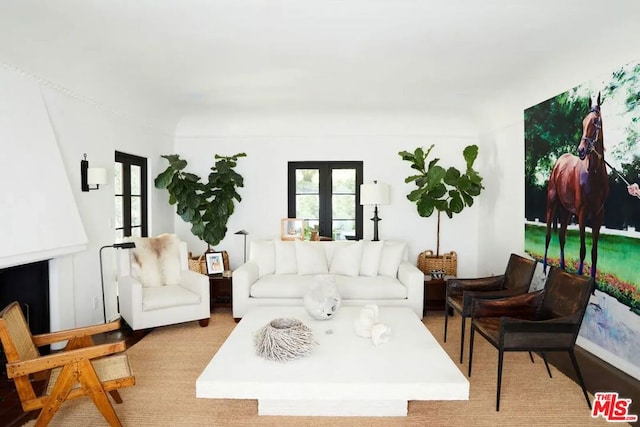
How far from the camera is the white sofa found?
14.7ft

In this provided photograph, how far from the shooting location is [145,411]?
2.69 m

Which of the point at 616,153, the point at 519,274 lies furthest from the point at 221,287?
the point at 616,153

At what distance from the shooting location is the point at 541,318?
3.28 metres

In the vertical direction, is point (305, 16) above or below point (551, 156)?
above

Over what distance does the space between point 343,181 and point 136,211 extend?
3.04 meters

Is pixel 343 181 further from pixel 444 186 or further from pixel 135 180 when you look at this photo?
pixel 135 180

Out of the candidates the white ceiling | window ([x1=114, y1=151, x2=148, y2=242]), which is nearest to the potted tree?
the white ceiling

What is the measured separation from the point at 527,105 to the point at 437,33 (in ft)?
6.34

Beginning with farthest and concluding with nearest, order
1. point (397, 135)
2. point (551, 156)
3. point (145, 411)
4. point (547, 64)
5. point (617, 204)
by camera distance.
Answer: point (397, 135) < point (551, 156) < point (547, 64) < point (617, 204) < point (145, 411)

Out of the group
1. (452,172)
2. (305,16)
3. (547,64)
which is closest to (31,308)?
(305,16)

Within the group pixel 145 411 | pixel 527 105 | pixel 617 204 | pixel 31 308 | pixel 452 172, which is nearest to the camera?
pixel 145 411

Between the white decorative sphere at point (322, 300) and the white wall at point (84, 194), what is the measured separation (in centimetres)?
227

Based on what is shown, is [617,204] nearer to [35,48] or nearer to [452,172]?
[452,172]

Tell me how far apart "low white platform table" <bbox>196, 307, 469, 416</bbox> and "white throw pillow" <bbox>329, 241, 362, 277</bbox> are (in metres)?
1.61
